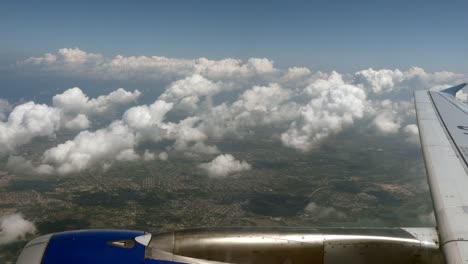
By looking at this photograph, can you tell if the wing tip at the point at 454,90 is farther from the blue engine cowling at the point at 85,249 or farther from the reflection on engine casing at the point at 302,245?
the blue engine cowling at the point at 85,249

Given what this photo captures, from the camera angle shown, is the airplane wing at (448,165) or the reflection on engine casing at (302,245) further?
the reflection on engine casing at (302,245)

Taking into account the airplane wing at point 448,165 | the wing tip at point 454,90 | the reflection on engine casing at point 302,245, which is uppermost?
the wing tip at point 454,90

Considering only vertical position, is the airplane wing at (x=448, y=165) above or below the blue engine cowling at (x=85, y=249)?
above

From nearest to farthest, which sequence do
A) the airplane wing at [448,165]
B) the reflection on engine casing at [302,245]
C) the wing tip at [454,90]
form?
the airplane wing at [448,165], the reflection on engine casing at [302,245], the wing tip at [454,90]

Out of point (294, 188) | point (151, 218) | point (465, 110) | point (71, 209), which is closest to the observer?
point (465, 110)

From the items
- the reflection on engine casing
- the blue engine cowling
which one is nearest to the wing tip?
the reflection on engine casing

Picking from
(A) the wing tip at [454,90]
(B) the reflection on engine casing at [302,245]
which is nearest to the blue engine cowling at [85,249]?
(B) the reflection on engine casing at [302,245]

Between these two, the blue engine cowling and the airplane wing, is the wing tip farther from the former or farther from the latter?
the blue engine cowling

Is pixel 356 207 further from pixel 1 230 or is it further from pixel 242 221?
pixel 1 230

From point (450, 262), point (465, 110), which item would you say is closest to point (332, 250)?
point (450, 262)
